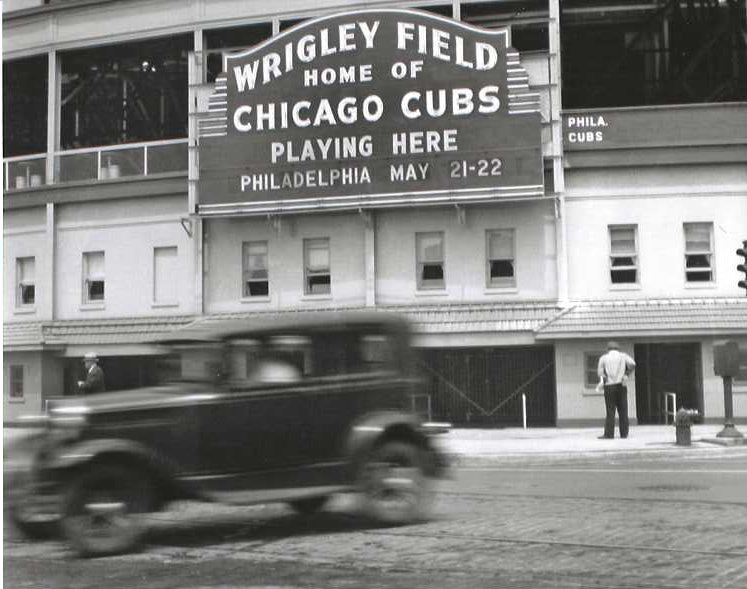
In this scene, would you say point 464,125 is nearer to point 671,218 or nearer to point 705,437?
point 671,218

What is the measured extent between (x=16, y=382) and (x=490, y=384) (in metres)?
11.7

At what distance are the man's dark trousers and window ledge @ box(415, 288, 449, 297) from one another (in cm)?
677

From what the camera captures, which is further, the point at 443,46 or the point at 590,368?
the point at 443,46

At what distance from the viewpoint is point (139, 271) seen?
27.4 m

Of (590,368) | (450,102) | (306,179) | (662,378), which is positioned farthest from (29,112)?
(662,378)

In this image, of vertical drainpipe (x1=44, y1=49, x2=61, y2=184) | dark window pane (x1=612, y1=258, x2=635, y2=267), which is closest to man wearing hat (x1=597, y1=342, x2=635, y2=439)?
dark window pane (x1=612, y1=258, x2=635, y2=267)

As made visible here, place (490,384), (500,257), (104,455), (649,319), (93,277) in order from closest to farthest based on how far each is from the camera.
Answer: (104,455) → (649,319) → (490,384) → (500,257) → (93,277)

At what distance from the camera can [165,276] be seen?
27.4 metres

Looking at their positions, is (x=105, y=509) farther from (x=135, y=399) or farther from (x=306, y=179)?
(x=306, y=179)

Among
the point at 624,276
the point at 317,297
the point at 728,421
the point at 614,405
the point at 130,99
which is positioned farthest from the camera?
the point at 130,99

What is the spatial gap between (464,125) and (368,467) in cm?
1597

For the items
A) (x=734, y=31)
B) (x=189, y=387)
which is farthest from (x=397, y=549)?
(x=734, y=31)

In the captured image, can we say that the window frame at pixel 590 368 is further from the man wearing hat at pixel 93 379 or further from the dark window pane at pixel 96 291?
the man wearing hat at pixel 93 379

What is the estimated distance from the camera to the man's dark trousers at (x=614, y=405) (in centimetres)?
1889
